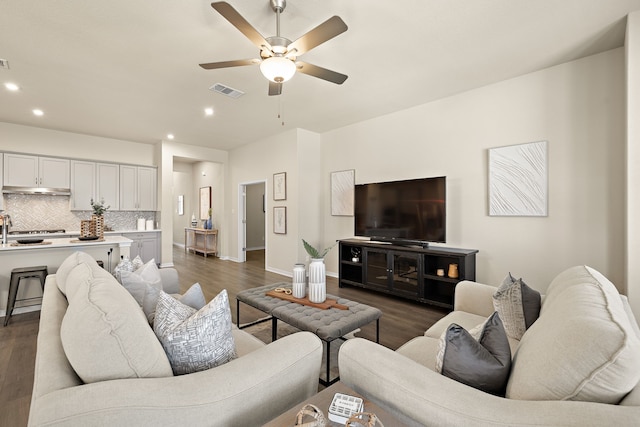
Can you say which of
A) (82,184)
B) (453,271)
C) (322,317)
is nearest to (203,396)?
(322,317)

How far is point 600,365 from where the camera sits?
82 cm

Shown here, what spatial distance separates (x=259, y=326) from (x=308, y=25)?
2.85 m

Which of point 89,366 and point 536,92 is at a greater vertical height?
point 536,92

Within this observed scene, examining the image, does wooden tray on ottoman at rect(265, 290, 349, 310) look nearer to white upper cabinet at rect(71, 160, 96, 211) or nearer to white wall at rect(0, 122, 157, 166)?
white upper cabinet at rect(71, 160, 96, 211)

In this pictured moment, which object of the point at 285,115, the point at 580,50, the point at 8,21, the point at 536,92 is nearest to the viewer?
the point at 8,21

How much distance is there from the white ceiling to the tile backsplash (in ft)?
5.37

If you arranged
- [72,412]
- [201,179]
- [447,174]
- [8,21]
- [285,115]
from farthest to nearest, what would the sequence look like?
[201,179] < [285,115] < [447,174] < [8,21] < [72,412]

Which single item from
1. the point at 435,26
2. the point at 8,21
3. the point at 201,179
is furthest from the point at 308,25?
the point at 201,179

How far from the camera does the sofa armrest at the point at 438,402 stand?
2.48 ft

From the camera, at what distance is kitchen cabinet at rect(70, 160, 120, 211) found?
5.62 metres

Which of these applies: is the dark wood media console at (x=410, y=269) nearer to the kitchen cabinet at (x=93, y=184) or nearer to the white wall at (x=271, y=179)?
the white wall at (x=271, y=179)

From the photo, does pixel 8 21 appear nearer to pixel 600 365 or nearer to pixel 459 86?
pixel 600 365

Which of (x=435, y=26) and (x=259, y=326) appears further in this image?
(x=259, y=326)

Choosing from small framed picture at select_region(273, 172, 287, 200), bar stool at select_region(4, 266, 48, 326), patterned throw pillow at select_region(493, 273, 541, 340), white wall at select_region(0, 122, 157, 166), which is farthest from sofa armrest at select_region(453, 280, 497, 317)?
white wall at select_region(0, 122, 157, 166)
